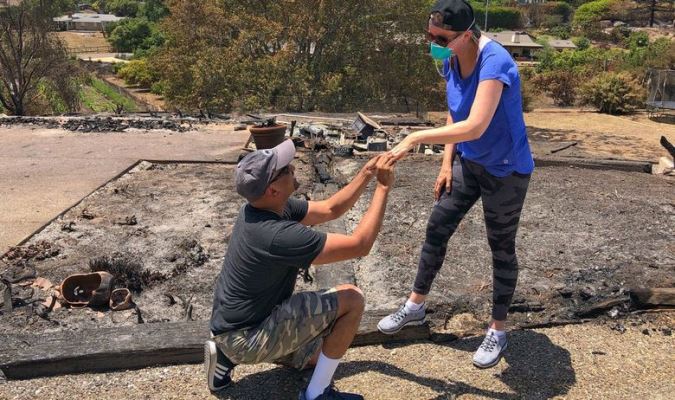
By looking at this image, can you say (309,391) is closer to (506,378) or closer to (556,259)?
(506,378)

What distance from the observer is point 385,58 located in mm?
21453

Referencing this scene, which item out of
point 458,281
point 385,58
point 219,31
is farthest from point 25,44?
point 458,281

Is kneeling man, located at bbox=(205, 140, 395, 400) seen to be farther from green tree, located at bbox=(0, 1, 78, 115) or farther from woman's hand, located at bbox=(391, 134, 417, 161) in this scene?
green tree, located at bbox=(0, 1, 78, 115)

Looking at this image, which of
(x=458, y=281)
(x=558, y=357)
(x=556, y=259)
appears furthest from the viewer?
(x=556, y=259)

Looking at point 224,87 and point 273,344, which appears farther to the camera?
point 224,87

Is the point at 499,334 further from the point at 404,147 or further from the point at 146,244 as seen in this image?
the point at 146,244

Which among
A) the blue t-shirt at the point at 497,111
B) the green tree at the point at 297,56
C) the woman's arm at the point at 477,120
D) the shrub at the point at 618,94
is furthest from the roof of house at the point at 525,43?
the woman's arm at the point at 477,120

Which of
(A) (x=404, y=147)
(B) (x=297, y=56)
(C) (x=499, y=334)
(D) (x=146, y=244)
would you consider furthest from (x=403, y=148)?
(B) (x=297, y=56)

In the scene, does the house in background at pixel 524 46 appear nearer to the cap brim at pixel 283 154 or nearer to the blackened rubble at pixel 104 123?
the blackened rubble at pixel 104 123

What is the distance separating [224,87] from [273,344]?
1748 cm

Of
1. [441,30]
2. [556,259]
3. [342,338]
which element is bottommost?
[556,259]

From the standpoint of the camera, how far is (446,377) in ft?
10.1

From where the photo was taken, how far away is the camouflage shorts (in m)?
2.61

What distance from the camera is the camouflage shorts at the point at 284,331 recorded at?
8.57 feet
